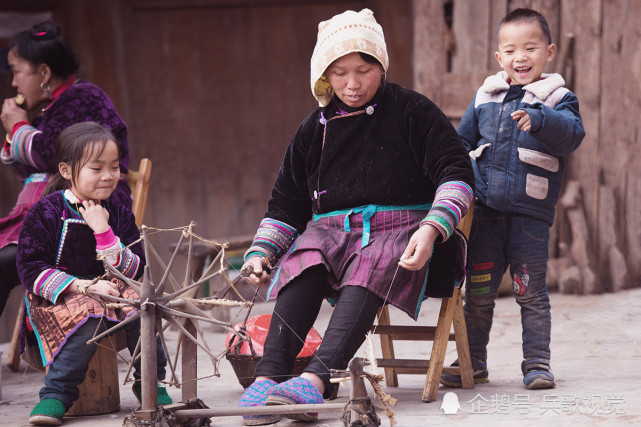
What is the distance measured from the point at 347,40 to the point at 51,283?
1402 mm

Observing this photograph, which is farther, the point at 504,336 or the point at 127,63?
the point at 127,63

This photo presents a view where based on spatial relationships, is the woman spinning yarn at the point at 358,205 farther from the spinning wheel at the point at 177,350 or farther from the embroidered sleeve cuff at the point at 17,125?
the embroidered sleeve cuff at the point at 17,125

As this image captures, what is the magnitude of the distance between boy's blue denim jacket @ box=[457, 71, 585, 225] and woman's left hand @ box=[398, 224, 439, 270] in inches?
27.8

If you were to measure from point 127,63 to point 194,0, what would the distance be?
2.34 ft

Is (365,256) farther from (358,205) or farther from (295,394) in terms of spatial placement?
(295,394)

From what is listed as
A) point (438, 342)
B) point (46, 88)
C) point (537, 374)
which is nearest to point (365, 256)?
point (438, 342)

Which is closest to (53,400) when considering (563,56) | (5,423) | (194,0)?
(5,423)

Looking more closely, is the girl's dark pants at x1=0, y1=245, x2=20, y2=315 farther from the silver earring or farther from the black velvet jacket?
the black velvet jacket

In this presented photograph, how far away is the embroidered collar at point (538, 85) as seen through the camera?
3564 millimetres

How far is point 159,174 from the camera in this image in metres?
7.10

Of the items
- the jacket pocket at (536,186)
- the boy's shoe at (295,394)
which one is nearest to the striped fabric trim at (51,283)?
the boy's shoe at (295,394)

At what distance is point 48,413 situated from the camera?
3111mm

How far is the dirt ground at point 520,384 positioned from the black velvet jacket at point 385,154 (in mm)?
773

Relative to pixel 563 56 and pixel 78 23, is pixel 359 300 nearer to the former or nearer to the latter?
pixel 563 56
